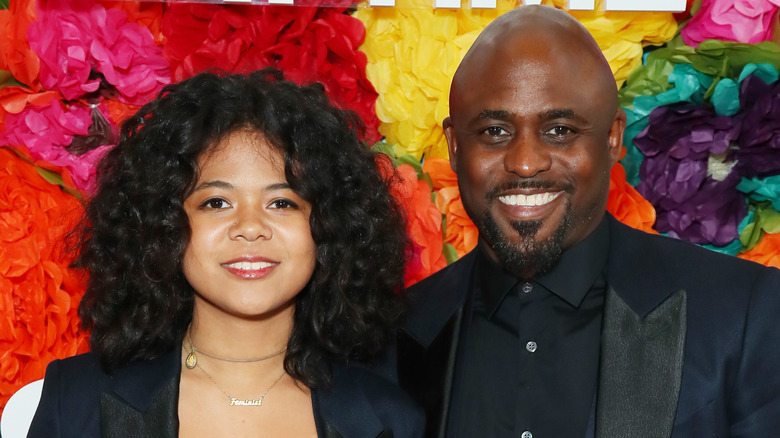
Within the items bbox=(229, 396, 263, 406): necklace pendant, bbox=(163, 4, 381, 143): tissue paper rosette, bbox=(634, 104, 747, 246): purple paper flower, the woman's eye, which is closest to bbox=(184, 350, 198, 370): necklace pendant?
bbox=(229, 396, 263, 406): necklace pendant

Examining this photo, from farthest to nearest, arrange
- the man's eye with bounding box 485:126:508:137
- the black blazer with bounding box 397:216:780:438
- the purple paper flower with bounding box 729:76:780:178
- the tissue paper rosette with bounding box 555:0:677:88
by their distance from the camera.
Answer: the tissue paper rosette with bounding box 555:0:677:88 → the purple paper flower with bounding box 729:76:780:178 → the man's eye with bounding box 485:126:508:137 → the black blazer with bounding box 397:216:780:438

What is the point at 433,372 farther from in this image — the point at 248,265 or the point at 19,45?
the point at 19,45

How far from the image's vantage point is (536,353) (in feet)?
6.47

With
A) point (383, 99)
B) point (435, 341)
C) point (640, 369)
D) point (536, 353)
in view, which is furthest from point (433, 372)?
point (383, 99)

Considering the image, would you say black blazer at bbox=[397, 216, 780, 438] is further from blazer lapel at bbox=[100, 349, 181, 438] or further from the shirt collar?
blazer lapel at bbox=[100, 349, 181, 438]

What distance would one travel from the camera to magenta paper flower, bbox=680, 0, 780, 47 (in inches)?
98.7

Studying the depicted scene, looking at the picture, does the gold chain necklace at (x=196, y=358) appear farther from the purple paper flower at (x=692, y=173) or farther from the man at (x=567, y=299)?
the purple paper flower at (x=692, y=173)

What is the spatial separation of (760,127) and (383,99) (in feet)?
3.26

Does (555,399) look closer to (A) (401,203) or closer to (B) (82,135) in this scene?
(A) (401,203)

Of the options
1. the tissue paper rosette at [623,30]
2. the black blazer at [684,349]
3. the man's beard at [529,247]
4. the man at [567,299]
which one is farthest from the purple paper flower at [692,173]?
the man's beard at [529,247]

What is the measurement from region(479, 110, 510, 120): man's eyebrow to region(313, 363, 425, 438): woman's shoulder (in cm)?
62

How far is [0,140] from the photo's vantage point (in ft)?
8.46

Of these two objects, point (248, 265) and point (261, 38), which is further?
point (261, 38)

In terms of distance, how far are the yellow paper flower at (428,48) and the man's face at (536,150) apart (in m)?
0.55
